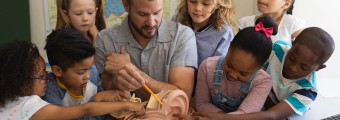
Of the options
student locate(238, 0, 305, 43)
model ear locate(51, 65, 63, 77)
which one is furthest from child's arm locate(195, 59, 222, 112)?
student locate(238, 0, 305, 43)

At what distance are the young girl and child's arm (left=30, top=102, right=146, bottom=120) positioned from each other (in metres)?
0.32

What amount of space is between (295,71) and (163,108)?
53cm

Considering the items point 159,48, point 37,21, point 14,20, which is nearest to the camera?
point 159,48

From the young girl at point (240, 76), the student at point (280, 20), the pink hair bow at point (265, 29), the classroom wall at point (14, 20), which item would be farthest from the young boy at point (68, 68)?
the classroom wall at point (14, 20)

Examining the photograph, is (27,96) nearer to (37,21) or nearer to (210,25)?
(210,25)

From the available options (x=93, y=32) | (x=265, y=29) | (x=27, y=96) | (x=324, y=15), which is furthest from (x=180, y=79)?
(x=324, y=15)

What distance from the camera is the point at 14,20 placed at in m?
3.04

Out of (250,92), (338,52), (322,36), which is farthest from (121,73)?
(338,52)

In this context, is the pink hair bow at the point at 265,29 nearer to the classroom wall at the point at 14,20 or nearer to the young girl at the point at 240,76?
the young girl at the point at 240,76

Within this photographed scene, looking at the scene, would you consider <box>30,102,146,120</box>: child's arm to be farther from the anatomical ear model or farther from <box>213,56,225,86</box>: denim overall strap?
<box>213,56,225,86</box>: denim overall strap

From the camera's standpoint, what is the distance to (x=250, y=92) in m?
1.35

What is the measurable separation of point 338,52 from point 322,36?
1272 mm

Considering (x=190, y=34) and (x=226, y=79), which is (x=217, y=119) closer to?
(x=226, y=79)

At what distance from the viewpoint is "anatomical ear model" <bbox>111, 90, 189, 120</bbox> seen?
1145mm
